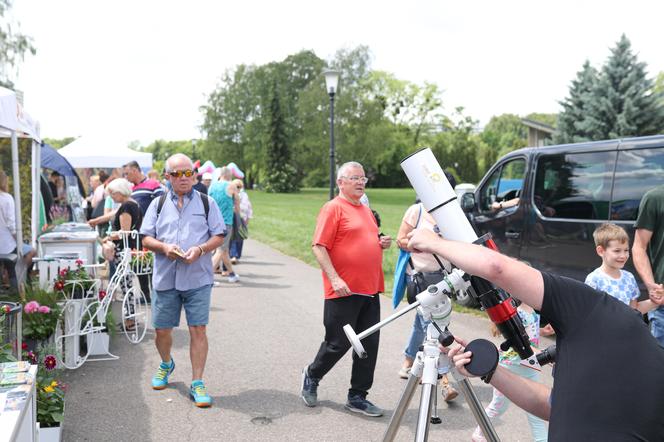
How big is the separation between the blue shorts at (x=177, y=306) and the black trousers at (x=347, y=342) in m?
1.05

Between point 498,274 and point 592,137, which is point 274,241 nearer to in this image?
point 498,274

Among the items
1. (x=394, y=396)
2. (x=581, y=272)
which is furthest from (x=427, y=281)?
(x=581, y=272)

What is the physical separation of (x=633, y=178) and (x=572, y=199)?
810 millimetres

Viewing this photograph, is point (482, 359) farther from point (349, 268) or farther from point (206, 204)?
point (206, 204)

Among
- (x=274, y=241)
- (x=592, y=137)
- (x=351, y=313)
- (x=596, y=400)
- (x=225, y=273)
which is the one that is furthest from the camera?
(x=592, y=137)

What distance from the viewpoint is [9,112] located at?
6.39 meters

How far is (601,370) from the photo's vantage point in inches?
67.7

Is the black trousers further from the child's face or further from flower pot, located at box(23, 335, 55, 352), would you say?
flower pot, located at box(23, 335, 55, 352)

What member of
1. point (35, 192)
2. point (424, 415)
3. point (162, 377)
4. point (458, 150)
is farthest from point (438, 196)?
point (458, 150)

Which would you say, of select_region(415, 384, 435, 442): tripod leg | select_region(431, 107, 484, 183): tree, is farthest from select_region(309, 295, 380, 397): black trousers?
select_region(431, 107, 484, 183): tree

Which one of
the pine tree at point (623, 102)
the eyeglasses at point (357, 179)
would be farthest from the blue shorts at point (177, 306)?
the pine tree at point (623, 102)

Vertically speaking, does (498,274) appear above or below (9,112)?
below

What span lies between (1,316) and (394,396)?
308cm

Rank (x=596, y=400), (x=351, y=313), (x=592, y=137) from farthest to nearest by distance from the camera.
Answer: (x=592, y=137), (x=351, y=313), (x=596, y=400)
